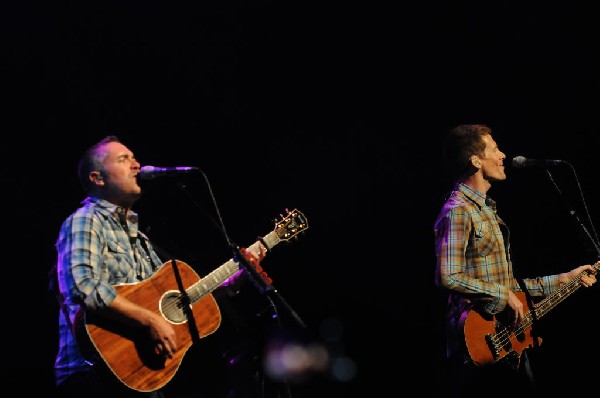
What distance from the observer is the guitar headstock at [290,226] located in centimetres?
423

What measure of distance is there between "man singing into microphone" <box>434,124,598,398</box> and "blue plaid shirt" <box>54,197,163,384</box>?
1.78 meters

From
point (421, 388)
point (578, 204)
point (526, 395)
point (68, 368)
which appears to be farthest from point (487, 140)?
point (68, 368)

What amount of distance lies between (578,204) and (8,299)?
189 inches

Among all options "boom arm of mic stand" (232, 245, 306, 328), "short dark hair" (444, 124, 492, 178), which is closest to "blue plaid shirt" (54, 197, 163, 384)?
"boom arm of mic stand" (232, 245, 306, 328)

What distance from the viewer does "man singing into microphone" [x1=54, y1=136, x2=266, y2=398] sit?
3080mm

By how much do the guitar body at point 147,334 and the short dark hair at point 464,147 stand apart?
1.89 m

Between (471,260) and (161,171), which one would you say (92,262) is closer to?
(161,171)

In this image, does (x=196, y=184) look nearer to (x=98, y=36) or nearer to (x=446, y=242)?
(x=98, y=36)

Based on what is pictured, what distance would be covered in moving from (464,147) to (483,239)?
0.69 meters

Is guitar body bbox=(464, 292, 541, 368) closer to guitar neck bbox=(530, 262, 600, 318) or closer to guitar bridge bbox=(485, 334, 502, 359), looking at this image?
guitar bridge bbox=(485, 334, 502, 359)

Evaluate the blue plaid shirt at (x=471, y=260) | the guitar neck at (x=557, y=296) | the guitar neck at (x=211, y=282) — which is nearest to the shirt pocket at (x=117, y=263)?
the guitar neck at (x=211, y=282)

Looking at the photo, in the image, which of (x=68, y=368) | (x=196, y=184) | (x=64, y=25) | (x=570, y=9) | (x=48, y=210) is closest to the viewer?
(x=68, y=368)

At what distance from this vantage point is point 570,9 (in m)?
6.03

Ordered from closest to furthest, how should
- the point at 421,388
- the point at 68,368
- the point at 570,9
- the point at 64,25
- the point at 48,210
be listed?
the point at 68,368 < the point at 48,210 < the point at 64,25 < the point at 421,388 < the point at 570,9
